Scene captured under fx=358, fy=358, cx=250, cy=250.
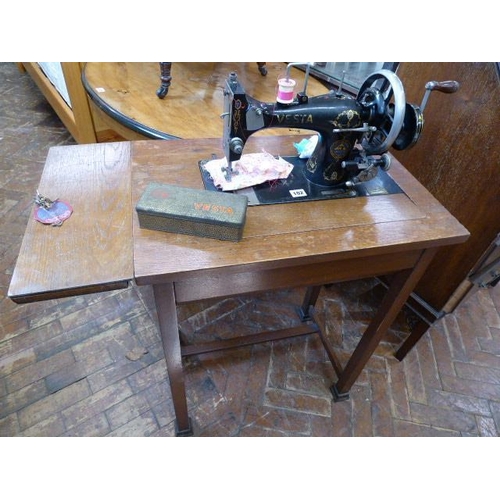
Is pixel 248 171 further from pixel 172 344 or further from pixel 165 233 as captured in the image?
pixel 172 344

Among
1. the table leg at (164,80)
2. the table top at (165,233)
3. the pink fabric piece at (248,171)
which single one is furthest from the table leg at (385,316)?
the table leg at (164,80)

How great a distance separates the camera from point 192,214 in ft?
3.01

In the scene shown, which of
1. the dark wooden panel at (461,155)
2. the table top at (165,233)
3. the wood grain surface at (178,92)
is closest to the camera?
the table top at (165,233)

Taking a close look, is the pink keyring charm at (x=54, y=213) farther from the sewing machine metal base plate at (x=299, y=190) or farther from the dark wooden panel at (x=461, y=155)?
the dark wooden panel at (x=461, y=155)

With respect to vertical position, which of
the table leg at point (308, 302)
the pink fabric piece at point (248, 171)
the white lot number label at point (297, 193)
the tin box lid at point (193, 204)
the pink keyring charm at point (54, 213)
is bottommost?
the table leg at point (308, 302)

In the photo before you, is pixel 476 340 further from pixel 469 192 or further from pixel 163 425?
pixel 163 425

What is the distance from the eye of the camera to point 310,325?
1.84m

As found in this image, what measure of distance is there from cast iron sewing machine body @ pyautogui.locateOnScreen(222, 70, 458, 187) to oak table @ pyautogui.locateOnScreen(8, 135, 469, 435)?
0.11m

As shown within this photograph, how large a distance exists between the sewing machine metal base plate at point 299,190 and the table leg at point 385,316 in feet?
0.86

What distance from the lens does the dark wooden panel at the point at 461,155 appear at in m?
1.28

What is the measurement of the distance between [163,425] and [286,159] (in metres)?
1.24

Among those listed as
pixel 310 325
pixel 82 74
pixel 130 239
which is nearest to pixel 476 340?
pixel 310 325

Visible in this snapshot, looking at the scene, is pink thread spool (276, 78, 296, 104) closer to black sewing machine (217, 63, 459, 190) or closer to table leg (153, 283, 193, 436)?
black sewing machine (217, 63, 459, 190)

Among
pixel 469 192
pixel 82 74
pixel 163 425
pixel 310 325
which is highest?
pixel 469 192
